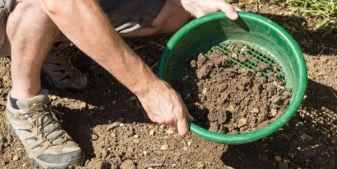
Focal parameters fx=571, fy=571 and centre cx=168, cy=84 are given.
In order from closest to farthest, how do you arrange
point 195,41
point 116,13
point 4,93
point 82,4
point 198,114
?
1. point 82,4
2. point 198,114
3. point 195,41
4. point 116,13
5. point 4,93

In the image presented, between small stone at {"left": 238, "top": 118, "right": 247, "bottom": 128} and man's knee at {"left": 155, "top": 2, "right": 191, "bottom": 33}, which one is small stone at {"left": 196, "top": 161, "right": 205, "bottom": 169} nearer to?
small stone at {"left": 238, "top": 118, "right": 247, "bottom": 128}

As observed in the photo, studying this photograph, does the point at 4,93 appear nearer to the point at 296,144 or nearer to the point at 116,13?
the point at 116,13

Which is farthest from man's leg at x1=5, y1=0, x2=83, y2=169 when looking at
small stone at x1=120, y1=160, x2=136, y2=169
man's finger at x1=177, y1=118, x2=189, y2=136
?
man's finger at x1=177, y1=118, x2=189, y2=136

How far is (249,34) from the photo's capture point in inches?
82.4

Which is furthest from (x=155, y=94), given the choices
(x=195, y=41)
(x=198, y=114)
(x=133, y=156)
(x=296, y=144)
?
(x=296, y=144)

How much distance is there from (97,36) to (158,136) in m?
0.73

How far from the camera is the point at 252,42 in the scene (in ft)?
6.97

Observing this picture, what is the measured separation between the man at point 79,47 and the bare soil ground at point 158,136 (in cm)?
11

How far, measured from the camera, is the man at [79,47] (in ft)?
5.61

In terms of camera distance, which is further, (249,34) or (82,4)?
(249,34)

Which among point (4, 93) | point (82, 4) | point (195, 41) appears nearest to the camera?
point (82, 4)

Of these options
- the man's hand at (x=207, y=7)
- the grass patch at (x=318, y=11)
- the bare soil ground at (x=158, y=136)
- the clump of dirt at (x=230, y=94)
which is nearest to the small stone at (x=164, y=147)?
the bare soil ground at (x=158, y=136)

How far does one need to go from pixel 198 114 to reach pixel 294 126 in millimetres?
513

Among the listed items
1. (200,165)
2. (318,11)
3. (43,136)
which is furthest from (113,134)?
(318,11)
